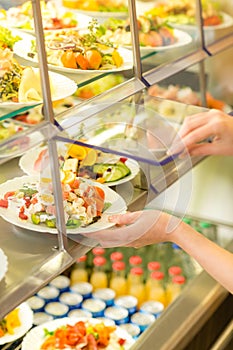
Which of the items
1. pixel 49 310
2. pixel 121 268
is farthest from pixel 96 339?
pixel 121 268

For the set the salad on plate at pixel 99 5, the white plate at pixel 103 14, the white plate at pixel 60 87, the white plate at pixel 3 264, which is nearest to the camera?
the white plate at pixel 3 264

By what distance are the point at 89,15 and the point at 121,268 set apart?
85 centimetres

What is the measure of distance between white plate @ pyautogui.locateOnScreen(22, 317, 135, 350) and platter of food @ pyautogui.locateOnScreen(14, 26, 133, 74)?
2.46 feet

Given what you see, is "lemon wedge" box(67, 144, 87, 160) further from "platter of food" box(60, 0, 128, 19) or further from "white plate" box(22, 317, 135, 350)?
"platter of food" box(60, 0, 128, 19)

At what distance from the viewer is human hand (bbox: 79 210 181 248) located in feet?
5.05

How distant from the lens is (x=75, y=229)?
1556 millimetres

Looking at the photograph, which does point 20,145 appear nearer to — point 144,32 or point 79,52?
point 79,52

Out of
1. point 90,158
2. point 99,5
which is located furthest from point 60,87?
point 99,5

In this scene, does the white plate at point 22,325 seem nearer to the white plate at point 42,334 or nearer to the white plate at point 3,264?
the white plate at point 42,334

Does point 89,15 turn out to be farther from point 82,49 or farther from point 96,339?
point 96,339

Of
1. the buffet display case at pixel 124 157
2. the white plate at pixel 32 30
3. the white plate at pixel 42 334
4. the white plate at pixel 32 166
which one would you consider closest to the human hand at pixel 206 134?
the buffet display case at pixel 124 157

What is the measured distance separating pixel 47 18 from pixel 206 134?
2.18 ft

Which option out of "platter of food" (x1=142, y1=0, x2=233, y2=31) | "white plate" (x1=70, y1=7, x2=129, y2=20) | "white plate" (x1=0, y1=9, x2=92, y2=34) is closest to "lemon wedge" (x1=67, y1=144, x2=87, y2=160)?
"white plate" (x1=0, y1=9, x2=92, y2=34)

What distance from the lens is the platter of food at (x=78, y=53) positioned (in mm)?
1772
